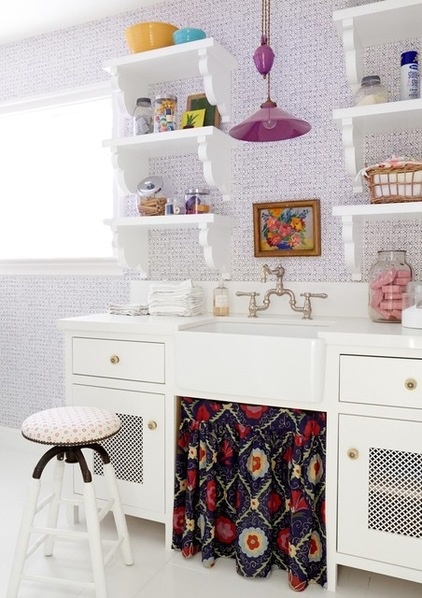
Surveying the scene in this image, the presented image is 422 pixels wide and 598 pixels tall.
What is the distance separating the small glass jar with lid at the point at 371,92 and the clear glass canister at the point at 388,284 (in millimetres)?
581

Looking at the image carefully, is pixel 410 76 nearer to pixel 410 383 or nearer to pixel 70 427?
pixel 410 383

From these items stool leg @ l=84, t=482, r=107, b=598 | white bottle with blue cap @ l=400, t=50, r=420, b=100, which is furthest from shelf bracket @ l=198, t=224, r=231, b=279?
stool leg @ l=84, t=482, r=107, b=598

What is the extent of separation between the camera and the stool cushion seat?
1687 millimetres

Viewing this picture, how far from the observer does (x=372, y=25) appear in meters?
2.04

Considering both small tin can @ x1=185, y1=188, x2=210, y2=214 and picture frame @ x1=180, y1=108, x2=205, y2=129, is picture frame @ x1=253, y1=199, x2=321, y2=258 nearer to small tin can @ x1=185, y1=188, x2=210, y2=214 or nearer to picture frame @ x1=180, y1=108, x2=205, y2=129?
small tin can @ x1=185, y1=188, x2=210, y2=214

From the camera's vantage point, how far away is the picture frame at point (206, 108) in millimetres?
2455

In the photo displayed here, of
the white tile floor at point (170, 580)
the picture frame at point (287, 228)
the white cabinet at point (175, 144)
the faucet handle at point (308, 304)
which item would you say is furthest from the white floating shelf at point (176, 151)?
the white tile floor at point (170, 580)

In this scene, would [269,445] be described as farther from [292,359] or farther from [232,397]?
[292,359]

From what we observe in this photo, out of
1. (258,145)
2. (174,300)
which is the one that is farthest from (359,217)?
(174,300)

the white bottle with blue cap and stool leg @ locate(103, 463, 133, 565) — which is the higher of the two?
the white bottle with blue cap

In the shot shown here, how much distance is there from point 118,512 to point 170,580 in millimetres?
300

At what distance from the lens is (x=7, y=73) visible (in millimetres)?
3166

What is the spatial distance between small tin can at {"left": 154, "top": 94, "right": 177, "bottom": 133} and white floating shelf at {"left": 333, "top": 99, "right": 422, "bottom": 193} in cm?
79

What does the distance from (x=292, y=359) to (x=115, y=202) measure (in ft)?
4.89
